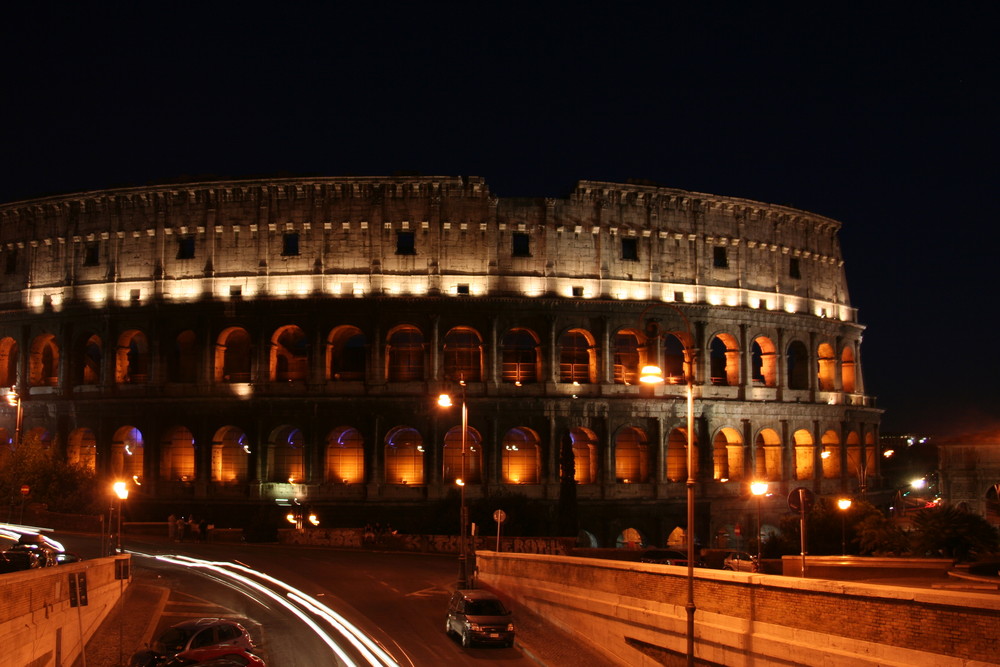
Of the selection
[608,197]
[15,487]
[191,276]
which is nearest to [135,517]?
[15,487]

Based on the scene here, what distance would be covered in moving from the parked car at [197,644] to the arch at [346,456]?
A: 29675mm

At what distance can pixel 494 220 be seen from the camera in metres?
49.9

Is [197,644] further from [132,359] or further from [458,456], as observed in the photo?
[132,359]

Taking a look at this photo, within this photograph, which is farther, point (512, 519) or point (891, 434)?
point (891, 434)

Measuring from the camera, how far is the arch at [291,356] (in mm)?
51969

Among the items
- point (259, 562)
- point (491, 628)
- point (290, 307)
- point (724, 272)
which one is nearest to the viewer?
point (491, 628)

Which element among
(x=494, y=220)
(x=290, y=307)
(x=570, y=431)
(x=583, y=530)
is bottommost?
(x=583, y=530)

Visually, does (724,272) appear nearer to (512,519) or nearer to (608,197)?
(608,197)

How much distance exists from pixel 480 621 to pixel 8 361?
43512mm

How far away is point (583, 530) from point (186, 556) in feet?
65.7

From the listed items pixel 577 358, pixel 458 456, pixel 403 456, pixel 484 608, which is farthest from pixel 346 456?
pixel 484 608

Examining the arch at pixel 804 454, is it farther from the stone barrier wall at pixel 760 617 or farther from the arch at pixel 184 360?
the arch at pixel 184 360

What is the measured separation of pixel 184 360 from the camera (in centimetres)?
5284

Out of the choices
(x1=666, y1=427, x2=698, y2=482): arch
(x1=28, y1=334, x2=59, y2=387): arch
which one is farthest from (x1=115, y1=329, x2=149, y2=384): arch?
(x1=666, y1=427, x2=698, y2=482): arch
